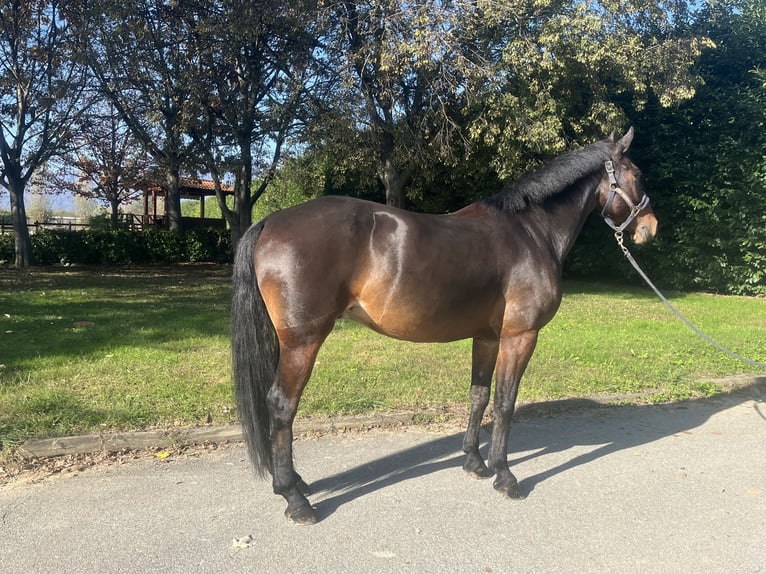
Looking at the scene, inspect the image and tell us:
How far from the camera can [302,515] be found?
319cm

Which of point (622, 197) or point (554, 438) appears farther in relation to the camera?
point (554, 438)

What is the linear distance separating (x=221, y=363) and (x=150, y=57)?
10.2 meters

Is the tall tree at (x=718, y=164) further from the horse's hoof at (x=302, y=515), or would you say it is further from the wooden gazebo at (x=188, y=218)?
the wooden gazebo at (x=188, y=218)

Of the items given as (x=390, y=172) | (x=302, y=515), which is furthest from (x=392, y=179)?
(x=302, y=515)

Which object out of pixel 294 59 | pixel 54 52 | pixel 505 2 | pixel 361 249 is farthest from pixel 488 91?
pixel 54 52

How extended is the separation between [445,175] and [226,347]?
39.1ft

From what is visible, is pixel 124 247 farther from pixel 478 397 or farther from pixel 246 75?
pixel 478 397

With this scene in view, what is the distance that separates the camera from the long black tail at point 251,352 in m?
3.39

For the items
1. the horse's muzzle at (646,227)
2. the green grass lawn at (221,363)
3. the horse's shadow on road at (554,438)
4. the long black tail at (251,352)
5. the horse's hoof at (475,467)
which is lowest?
the horse's shadow on road at (554,438)

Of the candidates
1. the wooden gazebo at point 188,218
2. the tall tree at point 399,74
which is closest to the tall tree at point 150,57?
the tall tree at point 399,74

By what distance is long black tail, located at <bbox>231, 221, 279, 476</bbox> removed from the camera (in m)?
3.39

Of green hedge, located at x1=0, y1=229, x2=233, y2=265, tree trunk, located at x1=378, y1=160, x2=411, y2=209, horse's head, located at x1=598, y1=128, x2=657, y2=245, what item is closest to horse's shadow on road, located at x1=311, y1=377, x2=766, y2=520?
horse's head, located at x1=598, y1=128, x2=657, y2=245

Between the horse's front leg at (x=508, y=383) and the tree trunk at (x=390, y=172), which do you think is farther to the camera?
the tree trunk at (x=390, y=172)

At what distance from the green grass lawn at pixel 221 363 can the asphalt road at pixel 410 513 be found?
74 centimetres
